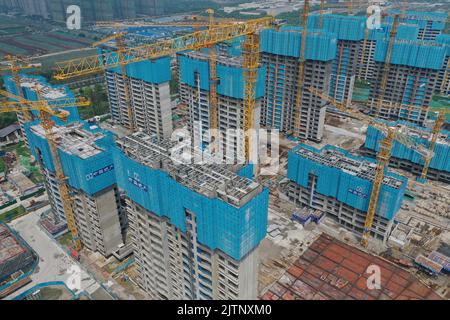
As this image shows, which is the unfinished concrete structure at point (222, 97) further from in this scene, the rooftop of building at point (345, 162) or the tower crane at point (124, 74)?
the tower crane at point (124, 74)

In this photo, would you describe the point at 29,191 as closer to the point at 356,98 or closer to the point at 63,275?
the point at 63,275

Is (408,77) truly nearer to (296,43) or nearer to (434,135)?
(434,135)

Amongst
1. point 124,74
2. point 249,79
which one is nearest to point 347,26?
point 249,79

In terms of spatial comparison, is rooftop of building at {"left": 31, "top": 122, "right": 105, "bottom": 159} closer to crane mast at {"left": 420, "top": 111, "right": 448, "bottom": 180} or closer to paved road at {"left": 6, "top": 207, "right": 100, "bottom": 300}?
paved road at {"left": 6, "top": 207, "right": 100, "bottom": 300}

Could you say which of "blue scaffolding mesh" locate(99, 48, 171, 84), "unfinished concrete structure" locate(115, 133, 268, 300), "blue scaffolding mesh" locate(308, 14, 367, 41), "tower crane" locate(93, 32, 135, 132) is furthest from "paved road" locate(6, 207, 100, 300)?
"blue scaffolding mesh" locate(308, 14, 367, 41)

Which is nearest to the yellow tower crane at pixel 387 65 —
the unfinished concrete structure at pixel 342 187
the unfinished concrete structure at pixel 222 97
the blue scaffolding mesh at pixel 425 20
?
the unfinished concrete structure at pixel 342 187
